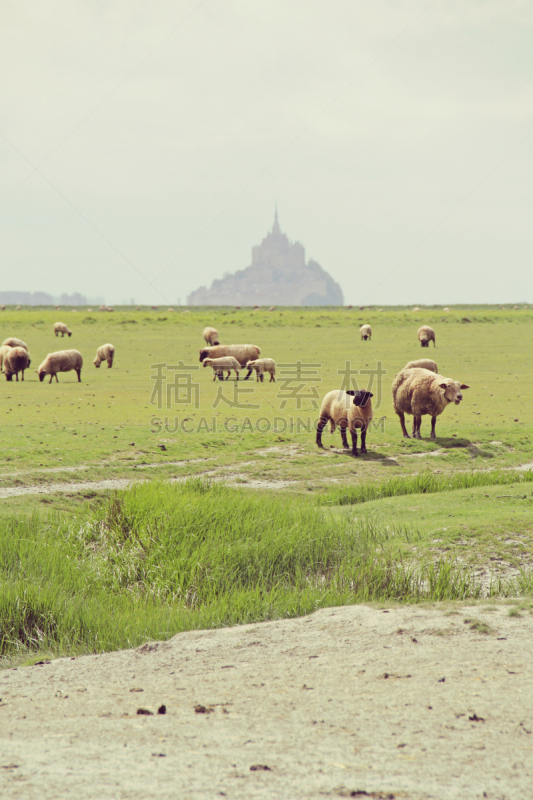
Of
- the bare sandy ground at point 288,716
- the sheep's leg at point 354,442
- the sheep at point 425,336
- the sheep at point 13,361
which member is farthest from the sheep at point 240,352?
the bare sandy ground at point 288,716

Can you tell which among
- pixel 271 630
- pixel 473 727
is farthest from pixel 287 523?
pixel 473 727

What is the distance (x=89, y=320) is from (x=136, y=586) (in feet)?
220

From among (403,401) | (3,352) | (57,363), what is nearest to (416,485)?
(403,401)

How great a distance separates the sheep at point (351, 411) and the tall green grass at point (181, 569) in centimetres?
704

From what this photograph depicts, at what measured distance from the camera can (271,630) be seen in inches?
298

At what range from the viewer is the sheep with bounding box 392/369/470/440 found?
2009 cm

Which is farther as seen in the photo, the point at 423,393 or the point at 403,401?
the point at 403,401

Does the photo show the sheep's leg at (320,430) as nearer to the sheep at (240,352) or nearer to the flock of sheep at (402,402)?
the flock of sheep at (402,402)

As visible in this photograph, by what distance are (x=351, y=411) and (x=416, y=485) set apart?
4.06 metres

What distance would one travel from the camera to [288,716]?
5.23m

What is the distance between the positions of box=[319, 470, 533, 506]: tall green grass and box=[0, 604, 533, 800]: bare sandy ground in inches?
284

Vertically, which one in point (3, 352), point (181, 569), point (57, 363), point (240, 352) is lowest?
point (181, 569)

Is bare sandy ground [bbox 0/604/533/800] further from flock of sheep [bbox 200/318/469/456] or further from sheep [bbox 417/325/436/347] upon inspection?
sheep [bbox 417/325/436/347]

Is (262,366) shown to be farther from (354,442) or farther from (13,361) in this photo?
(354,442)
